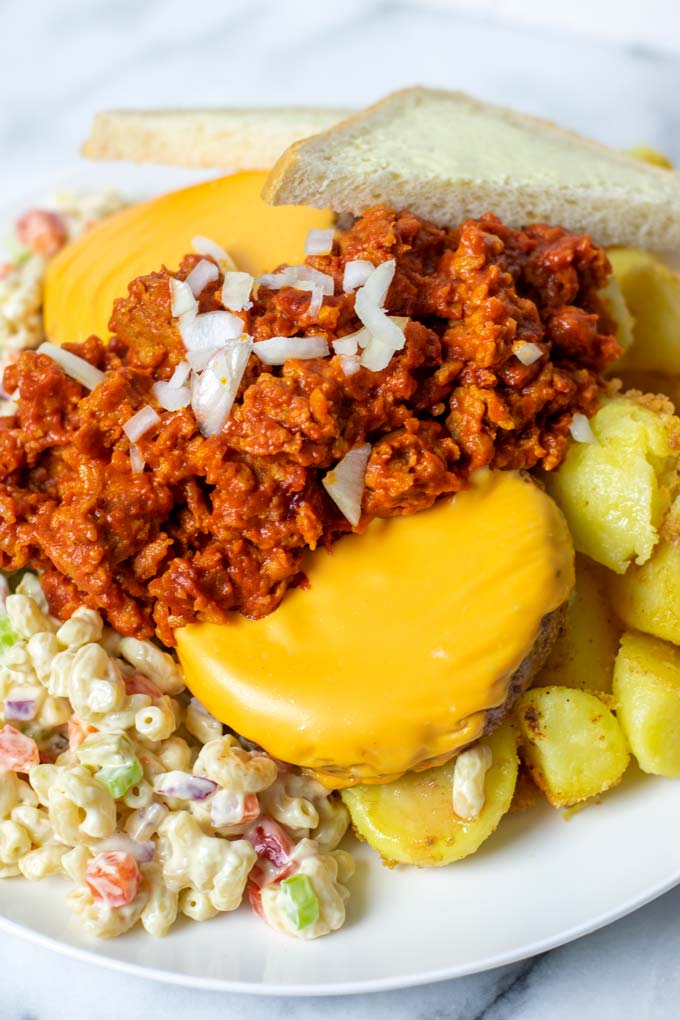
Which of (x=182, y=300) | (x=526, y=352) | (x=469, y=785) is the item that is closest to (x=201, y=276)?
(x=182, y=300)

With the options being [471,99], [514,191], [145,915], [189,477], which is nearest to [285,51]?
[471,99]

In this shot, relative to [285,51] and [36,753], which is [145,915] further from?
[285,51]

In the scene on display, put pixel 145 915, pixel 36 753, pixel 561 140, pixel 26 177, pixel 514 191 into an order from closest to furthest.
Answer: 1. pixel 145 915
2. pixel 36 753
3. pixel 514 191
4. pixel 561 140
5. pixel 26 177

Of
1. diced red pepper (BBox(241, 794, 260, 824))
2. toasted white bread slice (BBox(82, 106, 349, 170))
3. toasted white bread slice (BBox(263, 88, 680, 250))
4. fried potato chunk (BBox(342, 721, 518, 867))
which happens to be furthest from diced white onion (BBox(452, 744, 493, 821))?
toasted white bread slice (BBox(82, 106, 349, 170))

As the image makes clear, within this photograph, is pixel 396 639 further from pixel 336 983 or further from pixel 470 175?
pixel 470 175

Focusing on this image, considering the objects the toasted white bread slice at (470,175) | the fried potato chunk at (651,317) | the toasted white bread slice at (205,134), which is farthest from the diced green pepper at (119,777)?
the toasted white bread slice at (205,134)

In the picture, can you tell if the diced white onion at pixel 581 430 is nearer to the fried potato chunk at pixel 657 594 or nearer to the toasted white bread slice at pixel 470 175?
the fried potato chunk at pixel 657 594
